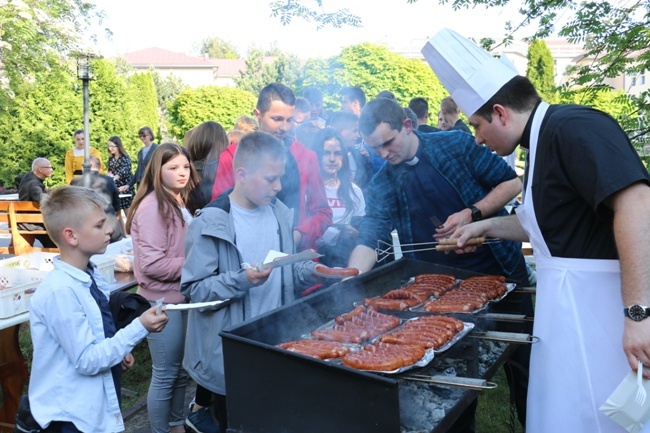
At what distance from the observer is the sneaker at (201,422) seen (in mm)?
4020

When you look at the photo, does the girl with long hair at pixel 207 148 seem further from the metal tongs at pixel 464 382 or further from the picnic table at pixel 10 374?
the metal tongs at pixel 464 382

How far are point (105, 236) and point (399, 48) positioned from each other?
876cm

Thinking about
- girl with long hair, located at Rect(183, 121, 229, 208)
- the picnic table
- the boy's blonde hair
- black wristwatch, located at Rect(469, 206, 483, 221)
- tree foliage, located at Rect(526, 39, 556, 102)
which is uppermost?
tree foliage, located at Rect(526, 39, 556, 102)

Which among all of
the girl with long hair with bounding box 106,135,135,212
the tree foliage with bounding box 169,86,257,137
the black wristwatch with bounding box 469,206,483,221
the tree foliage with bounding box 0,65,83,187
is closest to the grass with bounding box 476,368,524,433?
the black wristwatch with bounding box 469,206,483,221

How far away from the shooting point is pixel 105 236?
9.00 feet

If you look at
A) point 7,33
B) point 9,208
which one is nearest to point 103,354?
point 9,208

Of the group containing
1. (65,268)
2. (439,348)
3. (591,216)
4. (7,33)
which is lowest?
(439,348)

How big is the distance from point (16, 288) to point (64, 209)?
143 cm

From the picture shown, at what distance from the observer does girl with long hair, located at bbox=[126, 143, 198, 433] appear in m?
3.82

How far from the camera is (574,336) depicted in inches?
90.4

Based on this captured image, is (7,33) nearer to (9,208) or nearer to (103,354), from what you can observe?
(9,208)

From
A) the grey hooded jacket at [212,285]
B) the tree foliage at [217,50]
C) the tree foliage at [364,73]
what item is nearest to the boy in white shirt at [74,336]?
the grey hooded jacket at [212,285]

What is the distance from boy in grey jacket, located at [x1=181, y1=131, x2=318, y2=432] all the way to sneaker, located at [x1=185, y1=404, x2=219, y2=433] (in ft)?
2.05

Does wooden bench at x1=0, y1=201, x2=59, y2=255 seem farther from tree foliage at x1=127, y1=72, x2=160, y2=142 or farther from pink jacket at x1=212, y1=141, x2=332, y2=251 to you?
tree foliage at x1=127, y1=72, x2=160, y2=142
